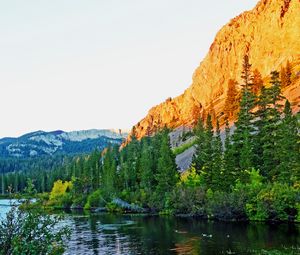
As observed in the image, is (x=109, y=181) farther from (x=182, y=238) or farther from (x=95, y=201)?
(x=182, y=238)

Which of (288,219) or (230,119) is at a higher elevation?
(230,119)

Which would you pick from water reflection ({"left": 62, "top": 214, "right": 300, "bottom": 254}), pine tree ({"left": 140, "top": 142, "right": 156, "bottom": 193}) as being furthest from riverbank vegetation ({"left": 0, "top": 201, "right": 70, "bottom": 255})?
pine tree ({"left": 140, "top": 142, "right": 156, "bottom": 193})

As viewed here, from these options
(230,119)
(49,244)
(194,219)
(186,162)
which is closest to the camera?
(49,244)

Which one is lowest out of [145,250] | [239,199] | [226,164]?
[145,250]

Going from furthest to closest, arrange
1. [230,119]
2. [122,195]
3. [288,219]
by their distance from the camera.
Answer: [230,119], [122,195], [288,219]

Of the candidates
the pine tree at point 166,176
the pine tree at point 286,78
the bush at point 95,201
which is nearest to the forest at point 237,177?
the pine tree at point 166,176

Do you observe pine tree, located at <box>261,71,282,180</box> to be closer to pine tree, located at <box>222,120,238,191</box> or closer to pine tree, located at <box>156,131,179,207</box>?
pine tree, located at <box>222,120,238,191</box>

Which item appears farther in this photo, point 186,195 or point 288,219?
point 186,195

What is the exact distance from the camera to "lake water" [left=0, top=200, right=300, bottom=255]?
57000mm

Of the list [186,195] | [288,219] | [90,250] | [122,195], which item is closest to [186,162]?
[122,195]

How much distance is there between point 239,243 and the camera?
59.3 metres

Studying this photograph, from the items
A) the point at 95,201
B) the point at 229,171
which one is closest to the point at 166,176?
the point at 229,171

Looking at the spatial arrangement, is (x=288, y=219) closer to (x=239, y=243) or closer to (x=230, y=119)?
(x=239, y=243)

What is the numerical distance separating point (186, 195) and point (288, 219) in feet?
92.4
